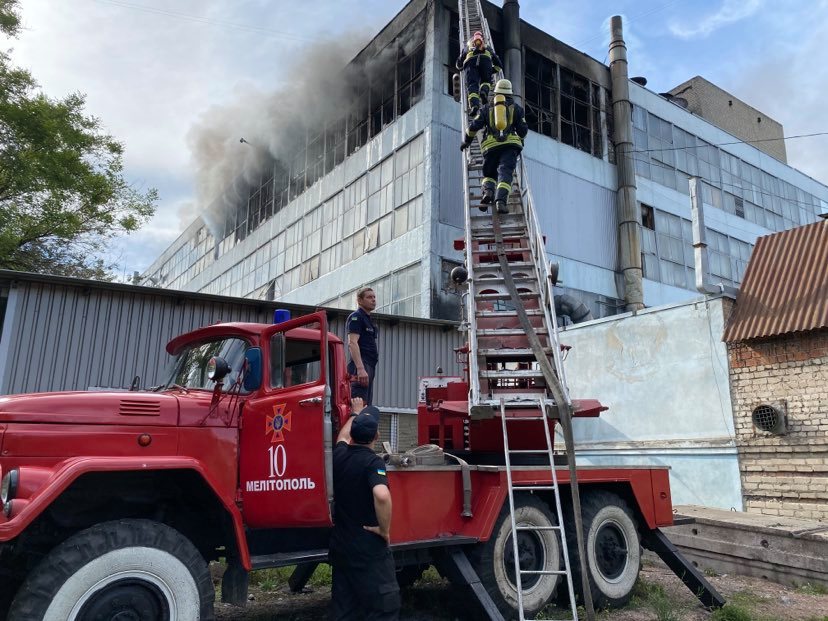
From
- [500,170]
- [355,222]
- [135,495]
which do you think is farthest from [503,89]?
[355,222]

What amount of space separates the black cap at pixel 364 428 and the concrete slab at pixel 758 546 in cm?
536

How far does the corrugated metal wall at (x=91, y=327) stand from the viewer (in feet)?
34.7

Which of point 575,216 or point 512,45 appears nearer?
point 512,45

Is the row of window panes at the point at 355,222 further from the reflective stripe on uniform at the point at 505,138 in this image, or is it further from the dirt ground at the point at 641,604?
the dirt ground at the point at 641,604

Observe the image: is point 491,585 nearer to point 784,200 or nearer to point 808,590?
point 808,590

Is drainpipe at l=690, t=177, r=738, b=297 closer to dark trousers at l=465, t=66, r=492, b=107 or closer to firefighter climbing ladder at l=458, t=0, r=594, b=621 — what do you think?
dark trousers at l=465, t=66, r=492, b=107

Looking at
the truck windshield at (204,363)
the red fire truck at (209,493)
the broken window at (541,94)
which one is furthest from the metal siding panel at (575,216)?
the truck windshield at (204,363)

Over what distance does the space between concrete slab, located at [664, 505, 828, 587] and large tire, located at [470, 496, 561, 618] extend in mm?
2747

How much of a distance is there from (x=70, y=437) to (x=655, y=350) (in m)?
11.7

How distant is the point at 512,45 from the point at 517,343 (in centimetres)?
1720

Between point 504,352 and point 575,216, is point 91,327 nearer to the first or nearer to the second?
point 504,352

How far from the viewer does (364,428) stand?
426cm

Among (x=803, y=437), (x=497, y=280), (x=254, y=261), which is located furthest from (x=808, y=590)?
(x=254, y=261)

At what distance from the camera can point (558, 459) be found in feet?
21.4
